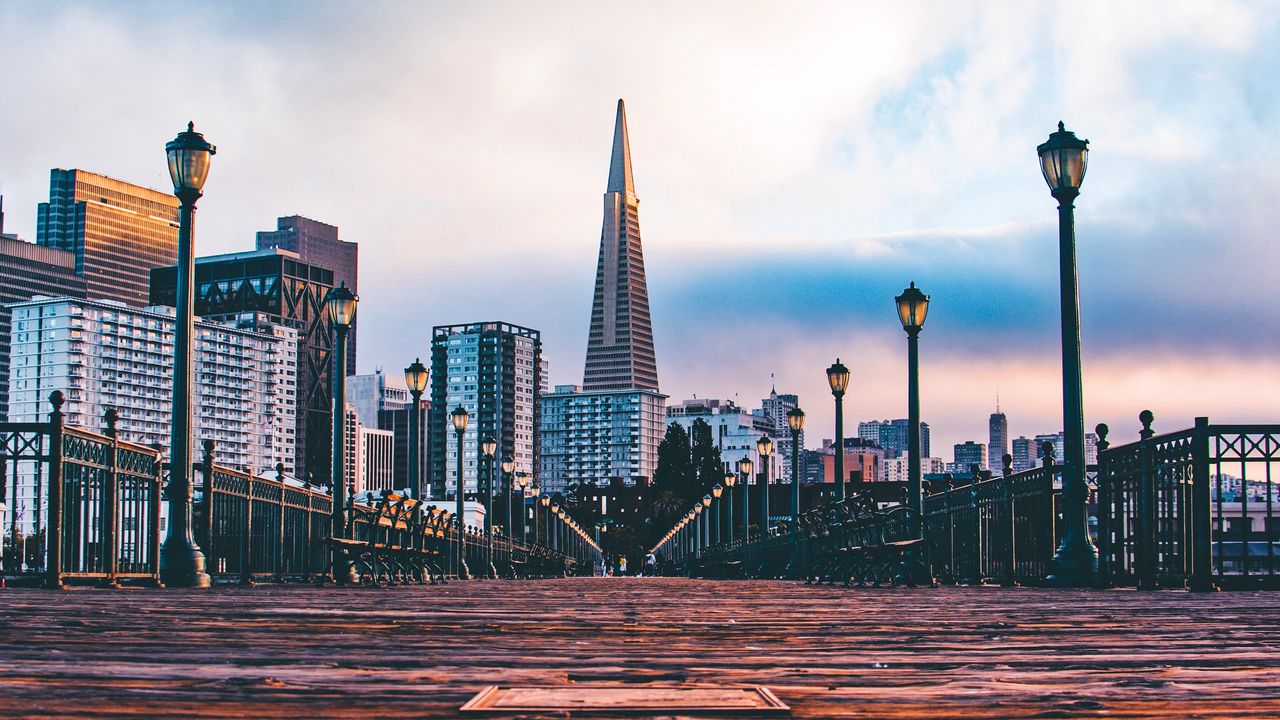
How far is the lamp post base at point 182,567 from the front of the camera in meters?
15.1

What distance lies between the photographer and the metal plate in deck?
11.3ft

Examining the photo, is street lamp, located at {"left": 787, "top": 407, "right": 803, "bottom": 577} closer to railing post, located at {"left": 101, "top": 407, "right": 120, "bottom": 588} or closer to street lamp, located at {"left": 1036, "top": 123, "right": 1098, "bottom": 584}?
street lamp, located at {"left": 1036, "top": 123, "right": 1098, "bottom": 584}

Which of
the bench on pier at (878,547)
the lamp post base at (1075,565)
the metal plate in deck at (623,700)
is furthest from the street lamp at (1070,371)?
the metal plate in deck at (623,700)

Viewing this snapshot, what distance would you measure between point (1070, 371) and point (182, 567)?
9765 millimetres

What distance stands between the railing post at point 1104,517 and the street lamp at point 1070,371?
111 mm

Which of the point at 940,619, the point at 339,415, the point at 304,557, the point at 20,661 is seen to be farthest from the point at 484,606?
the point at 339,415

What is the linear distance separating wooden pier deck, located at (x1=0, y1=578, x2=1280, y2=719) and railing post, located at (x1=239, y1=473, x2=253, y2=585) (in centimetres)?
876

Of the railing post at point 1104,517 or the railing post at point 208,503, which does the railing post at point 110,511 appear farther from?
the railing post at point 1104,517

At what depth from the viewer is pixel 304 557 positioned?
66.7ft

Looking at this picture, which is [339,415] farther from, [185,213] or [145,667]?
[145,667]

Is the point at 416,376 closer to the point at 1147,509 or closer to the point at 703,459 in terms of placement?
the point at 1147,509

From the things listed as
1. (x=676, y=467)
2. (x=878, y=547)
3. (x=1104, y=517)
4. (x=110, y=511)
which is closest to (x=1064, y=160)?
(x=1104, y=517)

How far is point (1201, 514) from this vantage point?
13.4 meters

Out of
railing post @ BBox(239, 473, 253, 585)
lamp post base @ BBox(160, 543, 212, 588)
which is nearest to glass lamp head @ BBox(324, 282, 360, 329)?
railing post @ BBox(239, 473, 253, 585)
